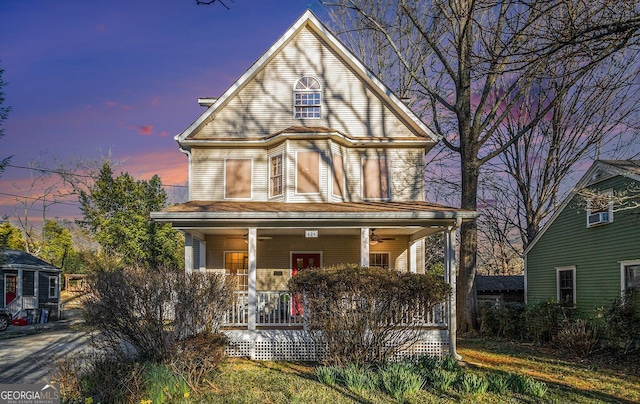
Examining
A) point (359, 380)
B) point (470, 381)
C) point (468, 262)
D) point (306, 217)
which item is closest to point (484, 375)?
point (470, 381)

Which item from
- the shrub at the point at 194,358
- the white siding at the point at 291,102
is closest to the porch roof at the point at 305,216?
the shrub at the point at 194,358

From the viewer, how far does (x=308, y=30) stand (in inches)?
574

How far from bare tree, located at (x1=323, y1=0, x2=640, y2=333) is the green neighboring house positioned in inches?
103

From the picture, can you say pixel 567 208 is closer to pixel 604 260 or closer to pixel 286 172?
pixel 604 260

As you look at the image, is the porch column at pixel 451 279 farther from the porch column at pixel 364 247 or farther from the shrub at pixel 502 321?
the shrub at pixel 502 321

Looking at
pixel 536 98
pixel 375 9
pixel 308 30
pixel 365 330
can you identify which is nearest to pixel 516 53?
pixel 365 330

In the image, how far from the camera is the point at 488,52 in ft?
21.6

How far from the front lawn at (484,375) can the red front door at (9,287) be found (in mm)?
17409

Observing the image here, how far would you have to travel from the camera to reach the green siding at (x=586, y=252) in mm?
12344

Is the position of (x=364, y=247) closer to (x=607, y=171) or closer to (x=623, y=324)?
(x=623, y=324)

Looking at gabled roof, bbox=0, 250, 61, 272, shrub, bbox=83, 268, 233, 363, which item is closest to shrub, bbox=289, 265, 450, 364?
shrub, bbox=83, 268, 233, 363

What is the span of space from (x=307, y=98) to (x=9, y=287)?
1792cm

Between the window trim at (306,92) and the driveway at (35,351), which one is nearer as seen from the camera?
the driveway at (35,351)

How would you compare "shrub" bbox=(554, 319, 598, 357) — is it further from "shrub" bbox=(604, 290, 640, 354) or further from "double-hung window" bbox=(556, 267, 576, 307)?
"double-hung window" bbox=(556, 267, 576, 307)
